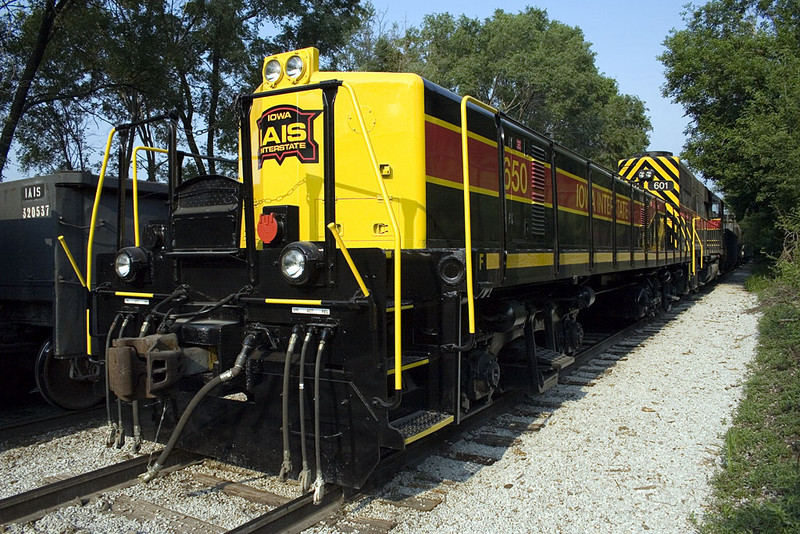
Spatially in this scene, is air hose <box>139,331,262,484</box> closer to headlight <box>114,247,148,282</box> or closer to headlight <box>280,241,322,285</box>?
headlight <box>280,241,322,285</box>

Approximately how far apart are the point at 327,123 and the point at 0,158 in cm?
862

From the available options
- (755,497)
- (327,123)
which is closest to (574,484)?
(755,497)

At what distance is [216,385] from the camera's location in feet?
11.9

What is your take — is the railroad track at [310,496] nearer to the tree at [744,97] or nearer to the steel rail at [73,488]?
the steel rail at [73,488]

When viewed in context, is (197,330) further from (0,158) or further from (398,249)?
(0,158)

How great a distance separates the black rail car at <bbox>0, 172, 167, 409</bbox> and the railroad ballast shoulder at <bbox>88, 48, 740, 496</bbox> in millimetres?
1278

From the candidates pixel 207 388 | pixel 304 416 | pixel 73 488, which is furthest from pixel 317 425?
pixel 73 488

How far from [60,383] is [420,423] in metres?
4.43

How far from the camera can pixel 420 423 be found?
3.84 metres

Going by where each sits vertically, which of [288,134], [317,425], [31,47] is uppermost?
[31,47]

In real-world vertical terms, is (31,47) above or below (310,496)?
above

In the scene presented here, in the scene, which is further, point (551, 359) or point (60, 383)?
point (60, 383)

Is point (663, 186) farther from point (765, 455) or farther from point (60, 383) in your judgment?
point (60, 383)

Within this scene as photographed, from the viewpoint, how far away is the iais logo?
4476 mm
